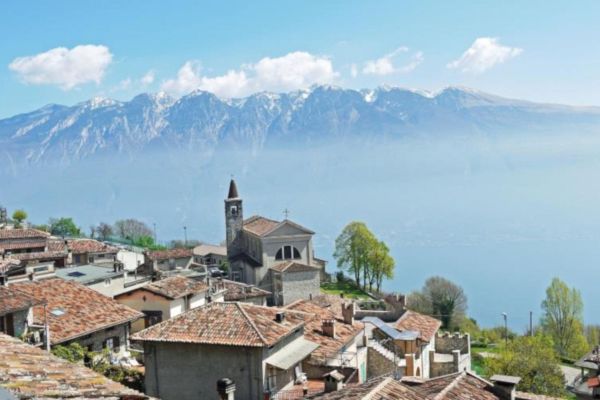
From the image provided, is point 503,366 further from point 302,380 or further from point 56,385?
point 56,385

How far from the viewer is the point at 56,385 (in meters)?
6.86

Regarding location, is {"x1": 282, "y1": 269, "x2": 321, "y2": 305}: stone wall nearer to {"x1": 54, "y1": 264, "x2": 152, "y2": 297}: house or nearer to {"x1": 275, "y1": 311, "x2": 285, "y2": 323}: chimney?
{"x1": 54, "y1": 264, "x2": 152, "y2": 297}: house

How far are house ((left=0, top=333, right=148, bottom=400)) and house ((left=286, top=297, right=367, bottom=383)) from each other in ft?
43.1

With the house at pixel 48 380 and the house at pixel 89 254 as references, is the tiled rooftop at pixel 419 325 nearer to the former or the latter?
the house at pixel 48 380

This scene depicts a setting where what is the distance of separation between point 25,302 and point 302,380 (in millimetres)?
9184

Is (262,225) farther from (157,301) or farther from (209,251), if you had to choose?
(209,251)

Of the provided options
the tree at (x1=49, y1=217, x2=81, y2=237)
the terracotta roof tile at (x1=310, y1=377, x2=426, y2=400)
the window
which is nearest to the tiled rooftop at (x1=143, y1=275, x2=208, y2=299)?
the terracotta roof tile at (x1=310, y1=377, x2=426, y2=400)

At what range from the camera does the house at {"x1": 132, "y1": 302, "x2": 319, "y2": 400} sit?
60.3ft

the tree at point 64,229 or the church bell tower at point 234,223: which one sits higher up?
the church bell tower at point 234,223

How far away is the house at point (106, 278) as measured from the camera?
3453cm

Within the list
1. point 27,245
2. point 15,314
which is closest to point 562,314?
point 27,245

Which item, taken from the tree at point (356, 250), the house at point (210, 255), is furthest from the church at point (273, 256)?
the tree at point (356, 250)

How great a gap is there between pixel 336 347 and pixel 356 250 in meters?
49.0

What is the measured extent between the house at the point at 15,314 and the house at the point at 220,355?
13.3 feet
